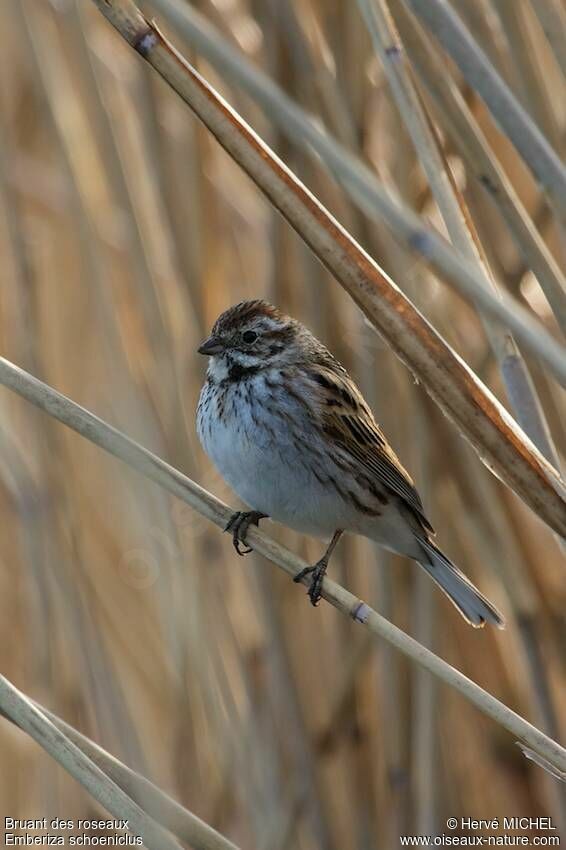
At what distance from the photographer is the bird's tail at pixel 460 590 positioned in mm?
2346

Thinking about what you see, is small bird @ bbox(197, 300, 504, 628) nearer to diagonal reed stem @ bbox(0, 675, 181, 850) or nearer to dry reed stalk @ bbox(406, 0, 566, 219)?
diagonal reed stem @ bbox(0, 675, 181, 850)

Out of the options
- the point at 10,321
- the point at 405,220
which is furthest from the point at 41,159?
the point at 405,220

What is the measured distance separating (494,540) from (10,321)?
1505 mm

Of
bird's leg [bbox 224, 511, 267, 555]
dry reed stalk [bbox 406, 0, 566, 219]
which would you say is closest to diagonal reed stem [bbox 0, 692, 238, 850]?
bird's leg [bbox 224, 511, 267, 555]

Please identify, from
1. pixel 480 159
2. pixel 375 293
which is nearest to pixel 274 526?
pixel 480 159

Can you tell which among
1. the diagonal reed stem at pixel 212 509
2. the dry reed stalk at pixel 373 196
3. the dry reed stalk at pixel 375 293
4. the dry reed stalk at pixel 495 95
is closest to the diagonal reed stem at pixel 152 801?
the diagonal reed stem at pixel 212 509

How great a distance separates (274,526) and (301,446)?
0.53 m

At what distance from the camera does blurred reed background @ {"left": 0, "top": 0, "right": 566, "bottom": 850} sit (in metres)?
2.58

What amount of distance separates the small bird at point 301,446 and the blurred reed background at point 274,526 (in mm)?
90

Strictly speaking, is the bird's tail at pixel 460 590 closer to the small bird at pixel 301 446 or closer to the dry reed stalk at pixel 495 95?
the small bird at pixel 301 446

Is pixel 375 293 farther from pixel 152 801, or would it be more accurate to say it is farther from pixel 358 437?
pixel 358 437

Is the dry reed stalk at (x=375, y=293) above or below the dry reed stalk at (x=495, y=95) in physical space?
below

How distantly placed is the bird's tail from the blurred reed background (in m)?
0.15

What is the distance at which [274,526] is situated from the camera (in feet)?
9.87
